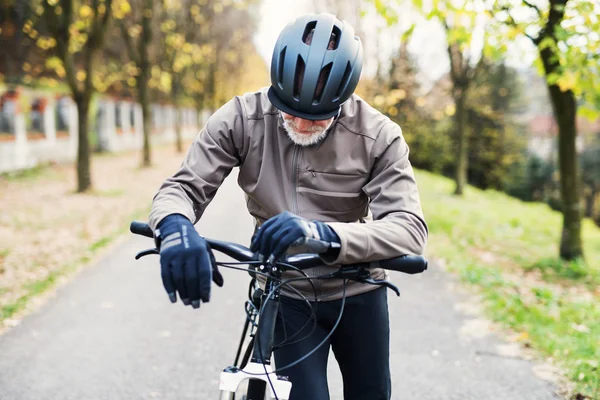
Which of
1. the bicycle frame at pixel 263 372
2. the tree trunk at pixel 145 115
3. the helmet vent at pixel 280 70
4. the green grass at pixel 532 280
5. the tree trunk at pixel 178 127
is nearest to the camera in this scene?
the bicycle frame at pixel 263 372

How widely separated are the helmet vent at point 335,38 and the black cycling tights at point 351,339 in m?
0.96

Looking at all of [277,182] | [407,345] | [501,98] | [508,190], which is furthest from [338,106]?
[501,98]

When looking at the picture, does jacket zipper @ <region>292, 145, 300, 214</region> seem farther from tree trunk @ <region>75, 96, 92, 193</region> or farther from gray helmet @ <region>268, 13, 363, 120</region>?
tree trunk @ <region>75, 96, 92, 193</region>

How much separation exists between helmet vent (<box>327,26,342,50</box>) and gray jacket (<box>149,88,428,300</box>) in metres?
0.29

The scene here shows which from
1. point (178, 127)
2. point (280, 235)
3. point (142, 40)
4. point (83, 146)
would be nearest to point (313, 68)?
point (280, 235)

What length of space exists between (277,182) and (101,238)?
7.81 meters

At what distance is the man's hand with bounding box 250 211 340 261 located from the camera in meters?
1.70

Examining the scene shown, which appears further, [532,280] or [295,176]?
[532,280]

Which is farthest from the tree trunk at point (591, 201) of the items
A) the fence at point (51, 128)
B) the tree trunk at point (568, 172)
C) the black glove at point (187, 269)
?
the black glove at point (187, 269)

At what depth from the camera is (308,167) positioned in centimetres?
224

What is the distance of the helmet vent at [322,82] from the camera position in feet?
6.72

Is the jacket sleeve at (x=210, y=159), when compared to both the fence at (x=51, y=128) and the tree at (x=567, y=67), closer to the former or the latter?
the tree at (x=567, y=67)

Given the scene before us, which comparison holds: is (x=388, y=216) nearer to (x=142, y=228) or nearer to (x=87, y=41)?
(x=142, y=228)

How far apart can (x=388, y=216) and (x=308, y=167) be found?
14.4 inches
